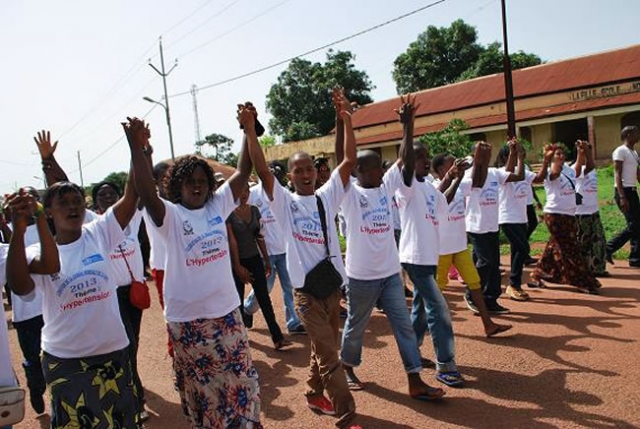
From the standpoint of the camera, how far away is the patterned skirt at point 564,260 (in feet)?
24.6

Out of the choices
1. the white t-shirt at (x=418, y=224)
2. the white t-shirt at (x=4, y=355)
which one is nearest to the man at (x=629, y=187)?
the white t-shirt at (x=418, y=224)

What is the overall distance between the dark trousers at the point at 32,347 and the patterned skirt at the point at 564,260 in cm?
617

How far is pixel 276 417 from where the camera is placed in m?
4.47

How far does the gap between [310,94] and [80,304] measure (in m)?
45.8

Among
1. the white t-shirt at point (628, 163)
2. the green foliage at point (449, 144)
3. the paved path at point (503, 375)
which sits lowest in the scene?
the paved path at point (503, 375)

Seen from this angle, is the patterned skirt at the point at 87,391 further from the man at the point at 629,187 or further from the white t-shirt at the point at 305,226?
the man at the point at 629,187

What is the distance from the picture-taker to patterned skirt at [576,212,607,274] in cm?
806

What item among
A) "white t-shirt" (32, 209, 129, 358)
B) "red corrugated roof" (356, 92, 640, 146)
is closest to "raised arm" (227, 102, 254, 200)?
"white t-shirt" (32, 209, 129, 358)

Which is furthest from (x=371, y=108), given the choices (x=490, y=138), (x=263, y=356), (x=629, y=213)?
(x=263, y=356)

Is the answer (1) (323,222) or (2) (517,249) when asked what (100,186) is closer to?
(1) (323,222)

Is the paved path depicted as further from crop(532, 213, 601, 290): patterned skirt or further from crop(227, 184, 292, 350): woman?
crop(532, 213, 601, 290): patterned skirt

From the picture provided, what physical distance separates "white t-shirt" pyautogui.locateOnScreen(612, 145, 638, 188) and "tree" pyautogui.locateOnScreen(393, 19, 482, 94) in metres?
36.3

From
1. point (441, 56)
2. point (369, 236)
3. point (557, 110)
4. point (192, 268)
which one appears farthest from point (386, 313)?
point (441, 56)

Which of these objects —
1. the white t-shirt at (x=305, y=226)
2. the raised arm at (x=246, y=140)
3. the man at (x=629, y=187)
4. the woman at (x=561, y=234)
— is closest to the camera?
the raised arm at (x=246, y=140)
